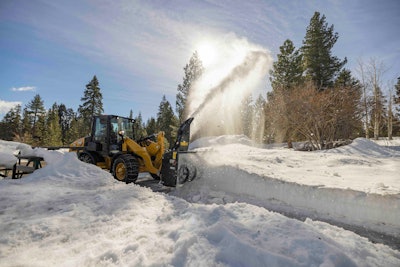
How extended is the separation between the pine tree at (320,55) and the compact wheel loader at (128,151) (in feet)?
83.5

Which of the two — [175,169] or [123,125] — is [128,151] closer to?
[123,125]

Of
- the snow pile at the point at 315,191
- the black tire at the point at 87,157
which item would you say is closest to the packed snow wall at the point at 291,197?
the snow pile at the point at 315,191

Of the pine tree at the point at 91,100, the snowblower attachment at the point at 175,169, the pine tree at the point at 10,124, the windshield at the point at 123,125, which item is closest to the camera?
the snowblower attachment at the point at 175,169

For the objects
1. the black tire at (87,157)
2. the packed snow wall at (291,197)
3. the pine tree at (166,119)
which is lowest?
the packed snow wall at (291,197)

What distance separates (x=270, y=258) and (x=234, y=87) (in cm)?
1213

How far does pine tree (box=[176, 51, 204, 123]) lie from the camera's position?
26.8 metres

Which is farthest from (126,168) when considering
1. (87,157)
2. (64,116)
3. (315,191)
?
(64,116)

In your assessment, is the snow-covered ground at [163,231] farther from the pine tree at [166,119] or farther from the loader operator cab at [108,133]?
the pine tree at [166,119]

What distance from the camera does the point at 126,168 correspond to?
7.75 meters

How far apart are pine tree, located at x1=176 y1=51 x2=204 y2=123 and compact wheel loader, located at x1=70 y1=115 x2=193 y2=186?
642 inches

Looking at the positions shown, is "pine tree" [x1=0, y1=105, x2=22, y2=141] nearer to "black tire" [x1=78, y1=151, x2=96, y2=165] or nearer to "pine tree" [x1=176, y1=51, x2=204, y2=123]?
"pine tree" [x1=176, y1=51, x2=204, y2=123]

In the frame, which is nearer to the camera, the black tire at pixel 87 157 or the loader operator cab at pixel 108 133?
the loader operator cab at pixel 108 133

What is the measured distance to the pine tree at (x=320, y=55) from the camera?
2811cm

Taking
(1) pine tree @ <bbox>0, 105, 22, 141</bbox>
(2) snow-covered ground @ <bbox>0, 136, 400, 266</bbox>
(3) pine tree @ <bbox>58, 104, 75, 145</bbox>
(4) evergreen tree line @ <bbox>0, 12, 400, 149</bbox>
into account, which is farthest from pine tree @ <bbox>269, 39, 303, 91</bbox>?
(3) pine tree @ <bbox>58, 104, 75, 145</bbox>
